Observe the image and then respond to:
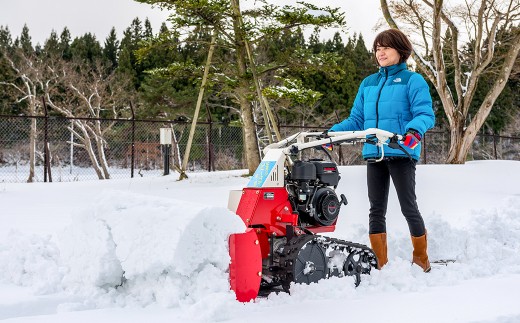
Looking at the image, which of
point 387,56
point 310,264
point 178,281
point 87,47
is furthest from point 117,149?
point 178,281

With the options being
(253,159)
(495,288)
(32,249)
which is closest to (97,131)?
(253,159)

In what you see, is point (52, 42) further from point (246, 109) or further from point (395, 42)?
point (395, 42)

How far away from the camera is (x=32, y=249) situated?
4344 millimetres

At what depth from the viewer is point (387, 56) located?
4.27 meters

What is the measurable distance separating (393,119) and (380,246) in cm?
100

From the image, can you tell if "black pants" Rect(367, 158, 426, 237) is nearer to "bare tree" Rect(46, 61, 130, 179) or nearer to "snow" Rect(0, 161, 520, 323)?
"snow" Rect(0, 161, 520, 323)

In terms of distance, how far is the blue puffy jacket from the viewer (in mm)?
4043

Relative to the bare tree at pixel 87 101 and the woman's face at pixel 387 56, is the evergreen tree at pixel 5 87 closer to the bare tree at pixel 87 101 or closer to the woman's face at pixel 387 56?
the bare tree at pixel 87 101

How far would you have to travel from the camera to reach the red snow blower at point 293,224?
3438mm

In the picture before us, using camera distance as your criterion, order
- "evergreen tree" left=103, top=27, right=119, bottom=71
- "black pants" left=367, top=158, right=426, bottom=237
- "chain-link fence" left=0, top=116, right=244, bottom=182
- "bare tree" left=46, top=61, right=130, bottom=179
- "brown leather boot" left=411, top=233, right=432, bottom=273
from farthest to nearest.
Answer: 1. "evergreen tree" left=103, top=27, right=119, bottom=71
2. "chain-link fence" left=0, top=116, right=244, bottom=182
3. "bare tree" left=46, top=61, right=130, bottom=179
4. "brown leather boot" left=411, top=233, right=432, bottom=273
5. "black pants" left=367, top=158, right=426, bottom=237

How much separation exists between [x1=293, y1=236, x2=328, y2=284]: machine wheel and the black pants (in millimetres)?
979

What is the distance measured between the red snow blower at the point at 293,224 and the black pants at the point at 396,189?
32 centimetres

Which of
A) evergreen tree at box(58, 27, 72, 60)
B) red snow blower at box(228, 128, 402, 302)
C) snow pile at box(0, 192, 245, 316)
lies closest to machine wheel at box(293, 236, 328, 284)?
red snow blower at box(228, 128, 402, 302)

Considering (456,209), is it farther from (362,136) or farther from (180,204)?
(180,204)
